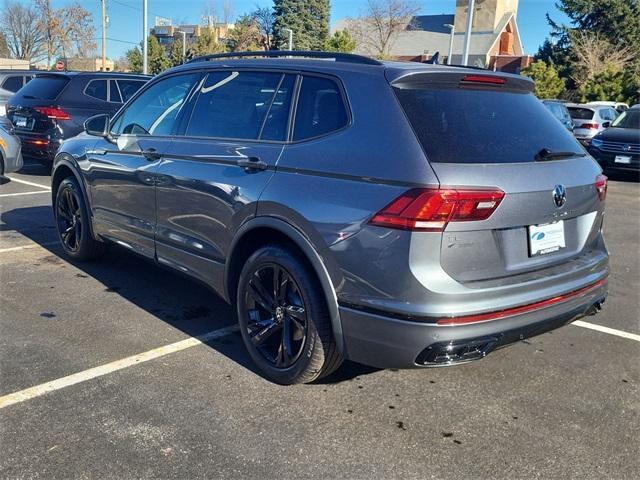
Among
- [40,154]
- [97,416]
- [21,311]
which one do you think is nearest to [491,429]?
[97,416]

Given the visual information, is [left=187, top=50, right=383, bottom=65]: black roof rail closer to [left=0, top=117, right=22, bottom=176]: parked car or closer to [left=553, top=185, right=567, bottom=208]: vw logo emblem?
[left=553, top=185, right=567, bottom=208]: vw logo emblem

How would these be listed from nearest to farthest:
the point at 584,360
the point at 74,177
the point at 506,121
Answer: the point at 506,121, the point at 584,360, the point at 74,177

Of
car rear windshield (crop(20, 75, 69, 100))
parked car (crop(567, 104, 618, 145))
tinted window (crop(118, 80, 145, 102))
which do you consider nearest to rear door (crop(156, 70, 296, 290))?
car rear windshield (crop(20, 75, 69, 100))

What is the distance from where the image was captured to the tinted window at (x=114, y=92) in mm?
11039

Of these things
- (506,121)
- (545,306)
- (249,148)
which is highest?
(506,121)

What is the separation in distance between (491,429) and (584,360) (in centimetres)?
125

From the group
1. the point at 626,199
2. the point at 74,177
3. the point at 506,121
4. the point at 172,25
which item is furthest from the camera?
the point at 172,25

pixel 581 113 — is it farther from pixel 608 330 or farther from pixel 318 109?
pixel 318 109

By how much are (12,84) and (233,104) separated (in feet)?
42.4

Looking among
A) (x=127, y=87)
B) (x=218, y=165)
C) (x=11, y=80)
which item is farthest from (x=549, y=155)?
(x=11, y=80)

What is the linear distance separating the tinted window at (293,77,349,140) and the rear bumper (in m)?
0.98

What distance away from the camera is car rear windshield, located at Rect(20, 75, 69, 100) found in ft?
34.2

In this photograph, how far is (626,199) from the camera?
11.2m

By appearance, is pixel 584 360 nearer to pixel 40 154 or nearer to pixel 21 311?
pixel 21 311
